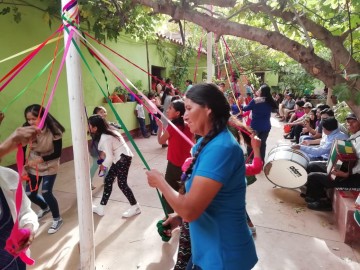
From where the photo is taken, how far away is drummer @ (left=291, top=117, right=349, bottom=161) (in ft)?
14.8

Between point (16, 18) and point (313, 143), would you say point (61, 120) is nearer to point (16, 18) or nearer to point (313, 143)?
point (16, 18)

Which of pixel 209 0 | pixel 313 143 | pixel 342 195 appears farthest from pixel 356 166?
pixel 209 0

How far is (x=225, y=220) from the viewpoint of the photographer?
1349 millimetres

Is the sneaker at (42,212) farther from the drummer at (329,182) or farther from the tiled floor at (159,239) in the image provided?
the drummer at (329,182)

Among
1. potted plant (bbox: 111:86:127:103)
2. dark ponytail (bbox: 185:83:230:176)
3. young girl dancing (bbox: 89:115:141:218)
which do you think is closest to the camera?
dark ponytail (bbox: 185:83:230:176)

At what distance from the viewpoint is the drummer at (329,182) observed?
12.1ft

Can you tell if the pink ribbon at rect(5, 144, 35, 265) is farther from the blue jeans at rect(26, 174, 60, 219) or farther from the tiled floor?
the blue jeans at rect(26, 174, 60, 219)

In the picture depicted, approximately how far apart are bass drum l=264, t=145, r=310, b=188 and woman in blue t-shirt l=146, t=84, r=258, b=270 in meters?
3.01

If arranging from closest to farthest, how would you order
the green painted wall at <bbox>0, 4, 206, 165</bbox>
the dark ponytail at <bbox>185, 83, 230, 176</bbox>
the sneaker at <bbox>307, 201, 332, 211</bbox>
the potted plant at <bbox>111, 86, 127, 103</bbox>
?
the dark ponytail at <bbox>185, 83, 230, 176</bbox>, the sneaker at <bbox>307, 201, 332, 211</bbox>, the green painted wall at <bbox>0, 4, 206, 165</bbox>, the potted plant at <bbox>111, 86, 127, 103</bbox>

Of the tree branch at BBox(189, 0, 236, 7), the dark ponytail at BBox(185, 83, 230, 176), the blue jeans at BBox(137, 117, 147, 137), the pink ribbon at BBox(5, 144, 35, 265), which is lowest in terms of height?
the blue jeans at BBox(137, 117, 147, 137)

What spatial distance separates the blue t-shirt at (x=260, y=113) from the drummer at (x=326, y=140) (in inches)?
35.8

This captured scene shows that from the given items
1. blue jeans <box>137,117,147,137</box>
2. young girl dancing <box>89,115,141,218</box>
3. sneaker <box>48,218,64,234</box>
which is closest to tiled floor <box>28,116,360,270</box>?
sneaker <box>48,218,64,234</box>

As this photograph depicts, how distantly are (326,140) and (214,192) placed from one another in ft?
13.6

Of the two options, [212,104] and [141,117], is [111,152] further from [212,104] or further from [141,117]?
[141,117]
